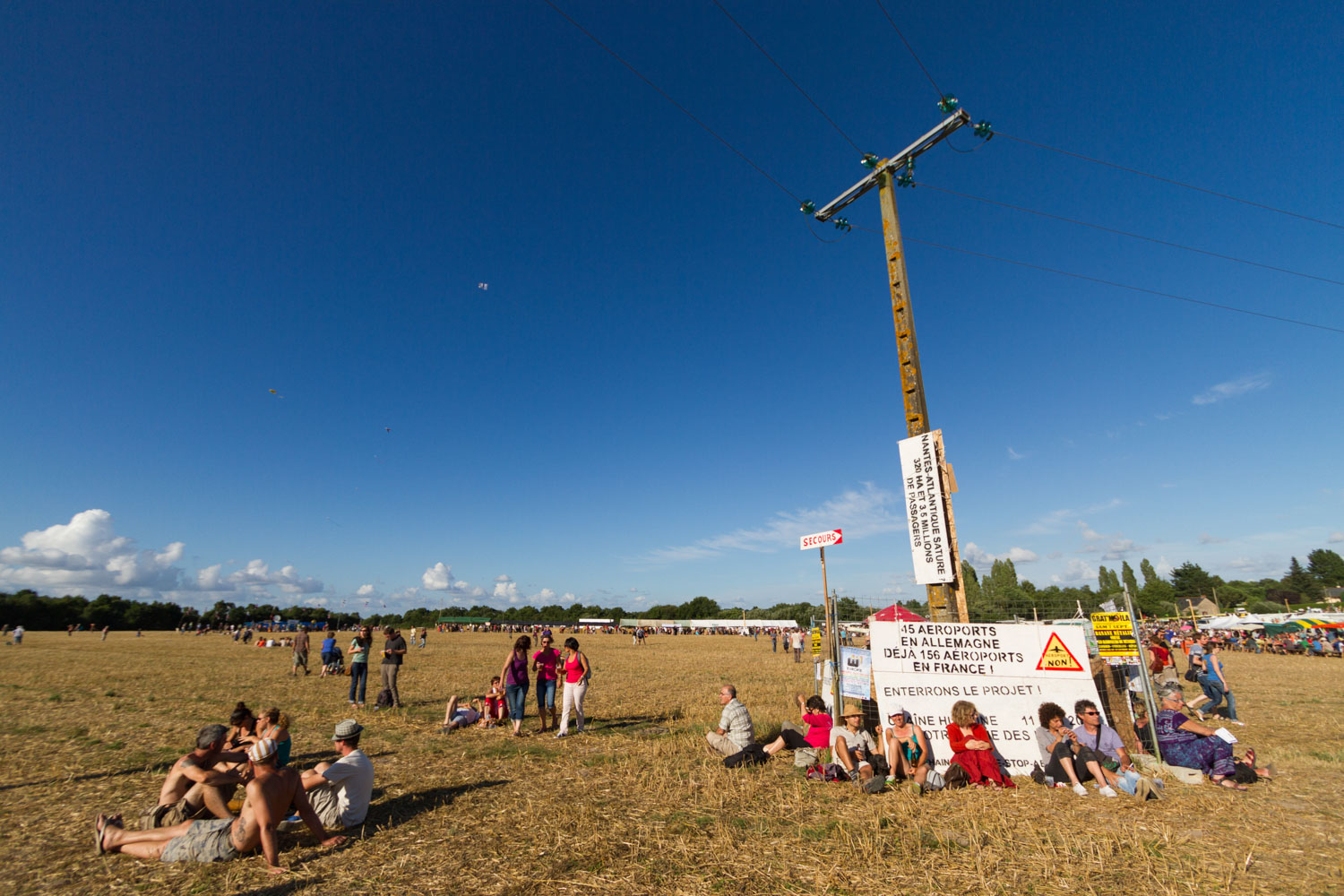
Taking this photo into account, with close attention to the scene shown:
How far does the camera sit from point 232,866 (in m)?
5.45

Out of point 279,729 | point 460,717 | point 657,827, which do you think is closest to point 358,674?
point 460,717

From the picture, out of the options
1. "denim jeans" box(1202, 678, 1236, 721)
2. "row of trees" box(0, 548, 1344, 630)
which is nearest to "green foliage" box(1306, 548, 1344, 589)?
"row of trees" box(0, 548, 1344, 630)

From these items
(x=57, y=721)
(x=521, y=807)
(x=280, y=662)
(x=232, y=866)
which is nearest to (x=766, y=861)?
(x=521, y=807)

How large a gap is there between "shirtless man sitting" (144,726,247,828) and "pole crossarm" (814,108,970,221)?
1369 centimetres

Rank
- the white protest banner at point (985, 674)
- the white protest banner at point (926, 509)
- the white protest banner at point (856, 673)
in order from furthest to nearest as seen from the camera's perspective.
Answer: the white protest banner at point (856, 673) < the white protest banner at point (926, 509) < the white protest banner at point (985, 674)

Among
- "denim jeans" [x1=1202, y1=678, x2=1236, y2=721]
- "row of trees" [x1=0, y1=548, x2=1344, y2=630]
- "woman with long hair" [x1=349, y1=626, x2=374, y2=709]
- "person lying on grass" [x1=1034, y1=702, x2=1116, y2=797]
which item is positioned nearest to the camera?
"person lying on grass" [x1=1034, y1=702, x2=1116, y2=797]

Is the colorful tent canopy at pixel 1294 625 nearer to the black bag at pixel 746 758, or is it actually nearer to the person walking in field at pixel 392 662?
the black bag at pixel 746 758

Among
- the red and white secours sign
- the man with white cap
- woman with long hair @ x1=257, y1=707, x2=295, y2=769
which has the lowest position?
the man with white cap

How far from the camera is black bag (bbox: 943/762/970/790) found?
783 cm

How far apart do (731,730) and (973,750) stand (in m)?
3.58

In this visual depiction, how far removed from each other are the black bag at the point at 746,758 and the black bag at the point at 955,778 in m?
2.70

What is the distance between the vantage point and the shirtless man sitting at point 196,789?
610cm

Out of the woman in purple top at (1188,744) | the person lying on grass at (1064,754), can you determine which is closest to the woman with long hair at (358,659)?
the person lying on grass at (1064,754)

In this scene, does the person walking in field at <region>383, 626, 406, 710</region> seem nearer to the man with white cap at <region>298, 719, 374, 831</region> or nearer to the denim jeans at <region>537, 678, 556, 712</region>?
the denim jeans at <region>537, 678, 556, 712</region>
